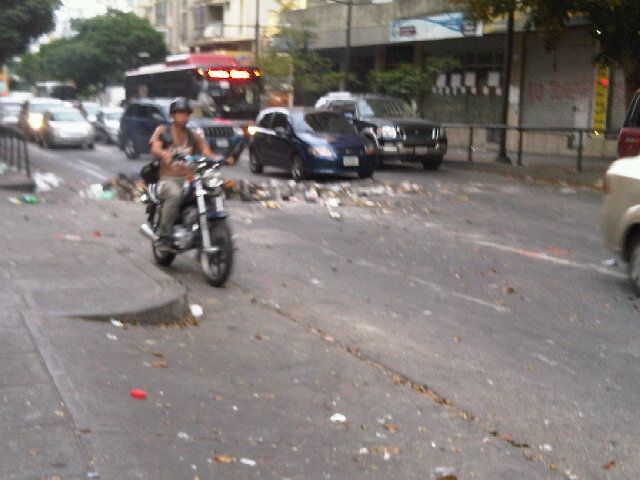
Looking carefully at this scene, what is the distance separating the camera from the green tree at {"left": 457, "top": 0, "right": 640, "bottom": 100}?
21047 millimetres

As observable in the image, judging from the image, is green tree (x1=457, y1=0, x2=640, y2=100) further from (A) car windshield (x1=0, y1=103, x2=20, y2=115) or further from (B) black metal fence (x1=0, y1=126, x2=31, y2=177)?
(A) car windshield (x1=0, y1=103, x2=20, y2=115)

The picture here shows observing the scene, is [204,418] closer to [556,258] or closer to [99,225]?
[556,258]

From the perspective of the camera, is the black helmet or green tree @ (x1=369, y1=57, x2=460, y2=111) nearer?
the black helmet

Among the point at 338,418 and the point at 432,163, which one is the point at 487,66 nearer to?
the point at 432,163

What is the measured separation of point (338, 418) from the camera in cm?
611

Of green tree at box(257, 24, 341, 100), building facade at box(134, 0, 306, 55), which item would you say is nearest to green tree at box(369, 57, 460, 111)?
green tree at box(257, 24, 341, 100)

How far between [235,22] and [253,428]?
63488 millimetres

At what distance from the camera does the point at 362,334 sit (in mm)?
8336

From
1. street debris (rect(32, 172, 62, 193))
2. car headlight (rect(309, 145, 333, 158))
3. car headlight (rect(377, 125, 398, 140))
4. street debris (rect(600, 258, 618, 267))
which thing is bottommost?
street debris (rect(32, 172, 62, 193))

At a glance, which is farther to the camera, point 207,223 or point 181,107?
point 181,107

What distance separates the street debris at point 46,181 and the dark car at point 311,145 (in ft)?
15.2

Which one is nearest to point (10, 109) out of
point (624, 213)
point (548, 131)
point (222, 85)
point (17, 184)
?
point (222, 85)

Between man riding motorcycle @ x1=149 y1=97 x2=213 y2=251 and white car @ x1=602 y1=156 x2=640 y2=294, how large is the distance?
392 centimetres

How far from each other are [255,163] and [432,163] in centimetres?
447
